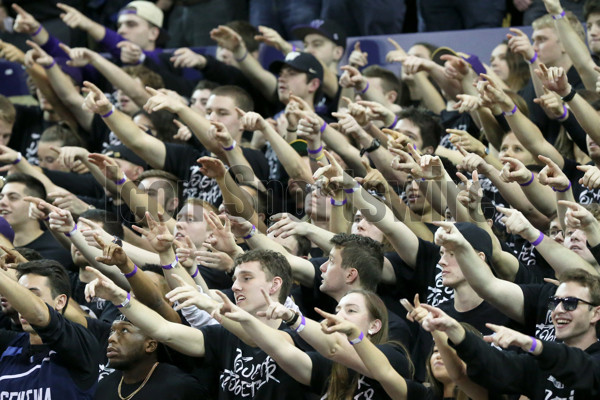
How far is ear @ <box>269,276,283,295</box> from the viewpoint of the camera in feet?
17.9

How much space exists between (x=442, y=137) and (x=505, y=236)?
1.52m

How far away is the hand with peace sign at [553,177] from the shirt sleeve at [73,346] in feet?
8.09

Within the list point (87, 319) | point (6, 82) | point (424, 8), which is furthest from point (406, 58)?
point (6, 82)

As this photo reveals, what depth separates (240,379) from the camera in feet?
17.3

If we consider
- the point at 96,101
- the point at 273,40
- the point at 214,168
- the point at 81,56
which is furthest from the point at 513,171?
the point at 81,56

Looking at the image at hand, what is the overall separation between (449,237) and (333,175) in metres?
1.16

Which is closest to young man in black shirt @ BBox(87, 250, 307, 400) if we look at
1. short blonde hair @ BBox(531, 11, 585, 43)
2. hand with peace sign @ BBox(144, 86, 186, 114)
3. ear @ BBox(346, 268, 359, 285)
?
ear @ BBox(346, 268, 359, 285)

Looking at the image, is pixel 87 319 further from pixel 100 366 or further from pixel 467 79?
pixel 467 79

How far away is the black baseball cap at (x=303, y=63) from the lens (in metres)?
8.02

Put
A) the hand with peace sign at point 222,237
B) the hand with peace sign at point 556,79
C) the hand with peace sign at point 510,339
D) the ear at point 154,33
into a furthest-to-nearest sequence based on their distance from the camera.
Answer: the ear at point 154,33 < the hand with peace sign at point 556,79 < the hand with peace sign at point 222,237 < the hand with peace sign at point 510,339

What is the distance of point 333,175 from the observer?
5848mm

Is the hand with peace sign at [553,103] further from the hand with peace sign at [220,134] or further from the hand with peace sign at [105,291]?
the hand with peace sign at [105,291]

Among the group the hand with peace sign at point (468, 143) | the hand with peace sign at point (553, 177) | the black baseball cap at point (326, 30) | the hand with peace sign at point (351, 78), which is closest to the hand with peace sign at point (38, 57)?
the black baseball cap at point (326, 30)

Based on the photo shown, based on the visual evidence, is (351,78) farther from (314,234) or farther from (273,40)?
(314,234)
